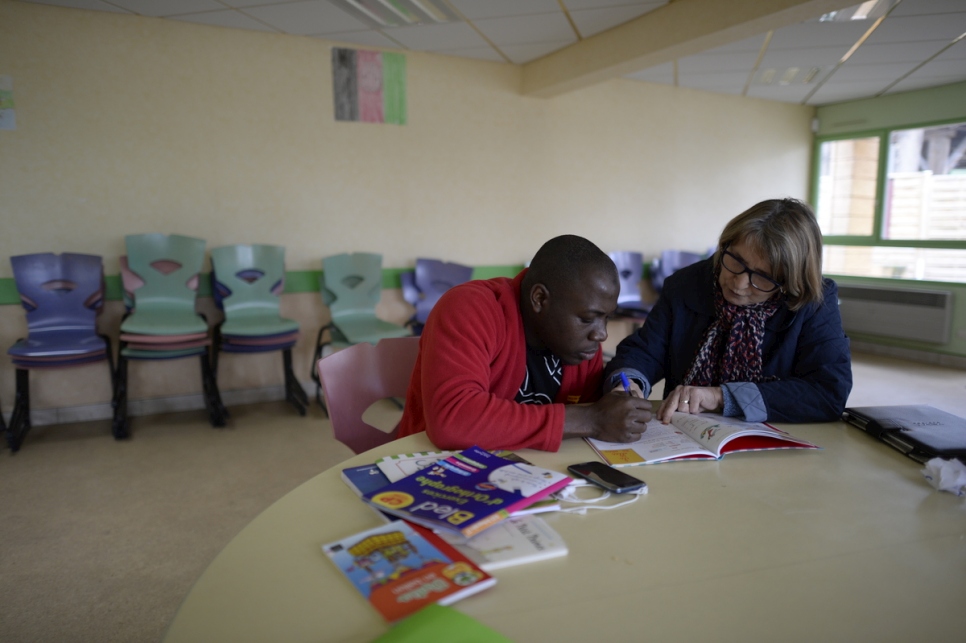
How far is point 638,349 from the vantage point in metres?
1.94

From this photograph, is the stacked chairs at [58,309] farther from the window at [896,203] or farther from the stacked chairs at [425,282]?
the window at [896,203]

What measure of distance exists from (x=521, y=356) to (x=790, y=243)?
2.63 feet

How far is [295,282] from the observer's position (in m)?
4.61

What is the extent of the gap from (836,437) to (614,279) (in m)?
0.68

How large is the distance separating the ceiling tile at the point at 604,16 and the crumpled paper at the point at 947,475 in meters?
3.42

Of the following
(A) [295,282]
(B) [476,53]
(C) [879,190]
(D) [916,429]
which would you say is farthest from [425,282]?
(C) [879,190]

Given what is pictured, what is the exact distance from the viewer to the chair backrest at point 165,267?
13.1 feet

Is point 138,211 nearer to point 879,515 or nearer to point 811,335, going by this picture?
point 811,335

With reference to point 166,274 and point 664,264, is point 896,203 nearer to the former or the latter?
point 664,264

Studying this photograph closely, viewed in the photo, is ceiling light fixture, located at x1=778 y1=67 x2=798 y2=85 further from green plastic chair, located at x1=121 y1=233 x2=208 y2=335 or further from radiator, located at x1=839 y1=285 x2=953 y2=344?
green plastic chair, located at x1=121 y1=233 x2=208 y2=335

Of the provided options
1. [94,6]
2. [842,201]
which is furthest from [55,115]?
[842,201]

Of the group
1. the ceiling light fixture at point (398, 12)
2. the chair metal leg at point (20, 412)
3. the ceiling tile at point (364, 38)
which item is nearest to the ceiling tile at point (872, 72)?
the ceiling light fixture at point (398, 12)

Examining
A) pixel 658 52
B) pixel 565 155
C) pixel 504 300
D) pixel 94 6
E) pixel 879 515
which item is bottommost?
pixel 879 515

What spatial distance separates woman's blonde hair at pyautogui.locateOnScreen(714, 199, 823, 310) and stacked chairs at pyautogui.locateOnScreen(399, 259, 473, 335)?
322 centimetres
